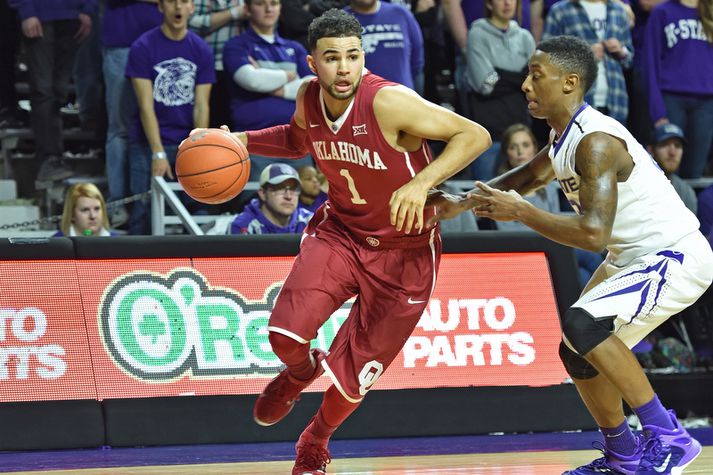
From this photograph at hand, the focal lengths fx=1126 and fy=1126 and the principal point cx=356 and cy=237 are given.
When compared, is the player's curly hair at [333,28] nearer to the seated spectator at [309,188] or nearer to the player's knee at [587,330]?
the player's knee at [587,330]

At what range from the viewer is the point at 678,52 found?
1004 centimetres

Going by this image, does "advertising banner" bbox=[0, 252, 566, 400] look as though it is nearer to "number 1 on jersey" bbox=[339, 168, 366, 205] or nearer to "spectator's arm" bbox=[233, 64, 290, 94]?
"number 1 on jersey" bbox=[339, 168, 366, 205]

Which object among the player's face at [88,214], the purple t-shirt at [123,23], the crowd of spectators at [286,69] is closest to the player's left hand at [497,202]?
the crowd of spectators at [286,69]

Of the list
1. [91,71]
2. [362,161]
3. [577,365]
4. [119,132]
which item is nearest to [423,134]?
[362,161]

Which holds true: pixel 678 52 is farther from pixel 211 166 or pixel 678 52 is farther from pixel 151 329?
pixel 211 166

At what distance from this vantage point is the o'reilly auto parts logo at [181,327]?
693 centimetres

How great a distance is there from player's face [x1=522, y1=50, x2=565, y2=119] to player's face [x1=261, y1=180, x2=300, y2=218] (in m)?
2.93

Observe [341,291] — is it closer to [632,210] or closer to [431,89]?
[632,210]

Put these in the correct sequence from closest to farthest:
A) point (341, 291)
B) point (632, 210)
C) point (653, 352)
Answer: point (632, 210), point (341, 291), point (653, 352)

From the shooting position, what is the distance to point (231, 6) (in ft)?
31.6

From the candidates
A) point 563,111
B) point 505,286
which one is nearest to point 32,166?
point 505,286

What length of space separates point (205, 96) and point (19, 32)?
214cm

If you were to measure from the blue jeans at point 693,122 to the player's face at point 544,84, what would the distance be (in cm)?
513

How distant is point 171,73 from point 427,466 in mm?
4312
